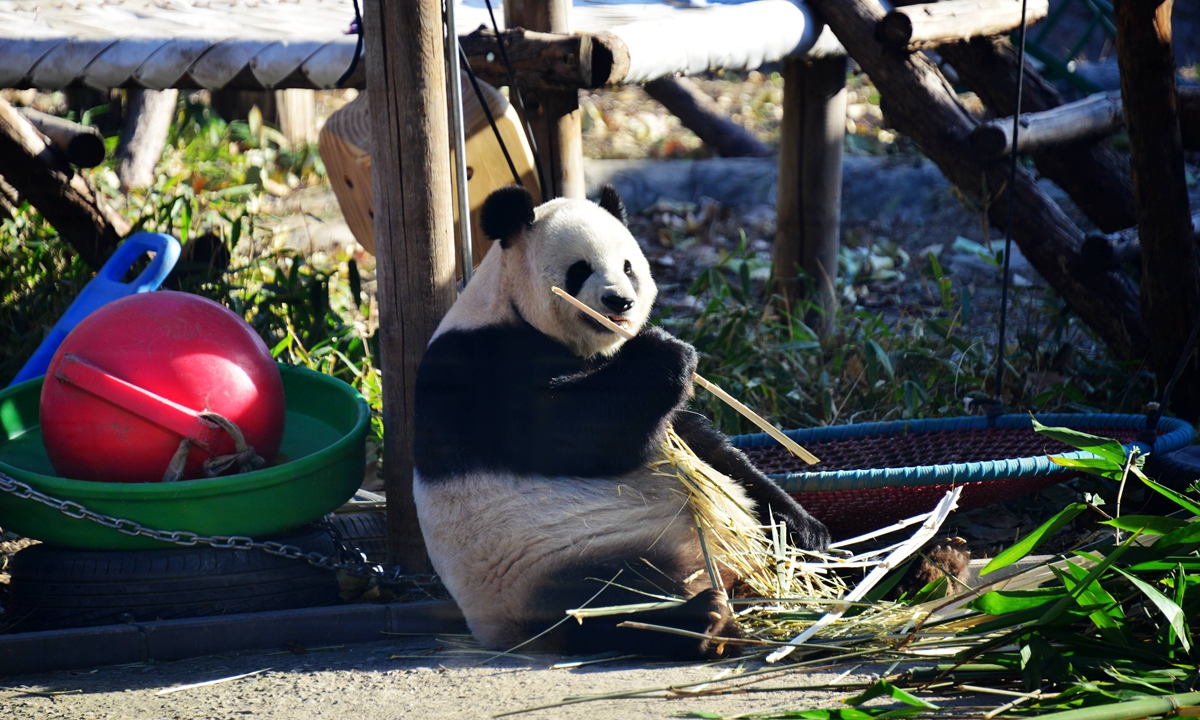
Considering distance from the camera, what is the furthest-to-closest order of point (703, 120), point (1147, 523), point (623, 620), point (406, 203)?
point (703, 120), point (406, 203), point (623, 620), point (1147, 523)

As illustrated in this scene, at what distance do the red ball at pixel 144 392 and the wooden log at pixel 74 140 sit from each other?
1.58 m

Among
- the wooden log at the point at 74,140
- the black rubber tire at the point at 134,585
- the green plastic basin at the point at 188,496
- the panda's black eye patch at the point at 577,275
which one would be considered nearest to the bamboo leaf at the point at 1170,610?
the panda's black eye patch at the point at 577,275

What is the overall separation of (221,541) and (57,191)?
2.13 metres

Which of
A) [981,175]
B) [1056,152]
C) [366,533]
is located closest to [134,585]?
[366,533]

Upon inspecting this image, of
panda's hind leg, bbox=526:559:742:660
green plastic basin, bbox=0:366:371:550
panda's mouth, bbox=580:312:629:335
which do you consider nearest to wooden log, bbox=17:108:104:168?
green plastic basin, bbox=0:366:371:550

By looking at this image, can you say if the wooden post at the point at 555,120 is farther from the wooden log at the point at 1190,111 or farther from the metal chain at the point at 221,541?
the wooden log at the point at 1190,111

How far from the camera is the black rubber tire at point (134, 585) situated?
2320mm

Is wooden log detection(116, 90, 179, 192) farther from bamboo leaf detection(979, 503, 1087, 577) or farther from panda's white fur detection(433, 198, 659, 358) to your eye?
bamboo leaf detection(979, 503, 1087, 577)

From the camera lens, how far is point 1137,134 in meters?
3.06

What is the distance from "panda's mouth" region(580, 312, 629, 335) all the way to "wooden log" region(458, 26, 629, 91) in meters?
1.01

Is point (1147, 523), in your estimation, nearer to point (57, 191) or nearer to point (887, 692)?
point (887, 692)

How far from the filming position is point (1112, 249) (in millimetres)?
3377

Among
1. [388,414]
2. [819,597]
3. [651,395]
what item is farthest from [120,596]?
[819,597]

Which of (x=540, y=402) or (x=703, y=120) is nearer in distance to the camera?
(x=540, y=402)
